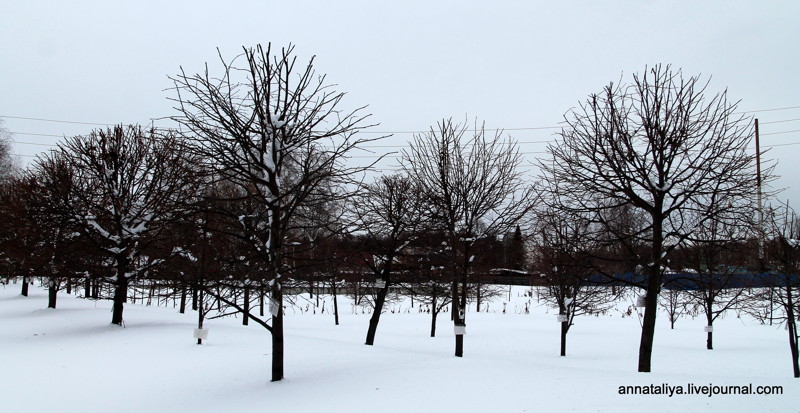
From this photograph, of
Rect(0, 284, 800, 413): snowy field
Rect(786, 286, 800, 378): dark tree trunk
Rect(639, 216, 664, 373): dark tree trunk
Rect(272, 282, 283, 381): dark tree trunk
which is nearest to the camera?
Rect(0, 284, 800, 413): snowy field

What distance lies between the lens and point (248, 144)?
343 inches

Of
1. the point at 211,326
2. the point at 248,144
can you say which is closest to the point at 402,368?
the point at 248,144

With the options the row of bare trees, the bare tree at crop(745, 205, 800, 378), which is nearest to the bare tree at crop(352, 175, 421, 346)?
the row of bare trees

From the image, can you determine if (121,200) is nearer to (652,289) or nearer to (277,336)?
(277,336)

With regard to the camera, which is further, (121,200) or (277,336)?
(121,200)

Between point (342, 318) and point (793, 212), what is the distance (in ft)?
63.0

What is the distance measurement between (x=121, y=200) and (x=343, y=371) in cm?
1089

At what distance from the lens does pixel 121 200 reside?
1647 cm

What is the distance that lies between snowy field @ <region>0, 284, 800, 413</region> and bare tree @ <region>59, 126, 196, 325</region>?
7.48ft

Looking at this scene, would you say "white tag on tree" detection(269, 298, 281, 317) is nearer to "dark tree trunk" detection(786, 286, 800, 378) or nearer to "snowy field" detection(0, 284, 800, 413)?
"snowy field" detection(0, 284, 800, 413)

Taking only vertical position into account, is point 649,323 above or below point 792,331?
above

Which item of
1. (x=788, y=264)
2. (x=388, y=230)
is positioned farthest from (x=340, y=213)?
(x=788, y=264)

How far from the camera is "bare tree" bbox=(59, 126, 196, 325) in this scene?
16.3 meters

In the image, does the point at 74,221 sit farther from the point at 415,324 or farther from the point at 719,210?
the point at 719,210
